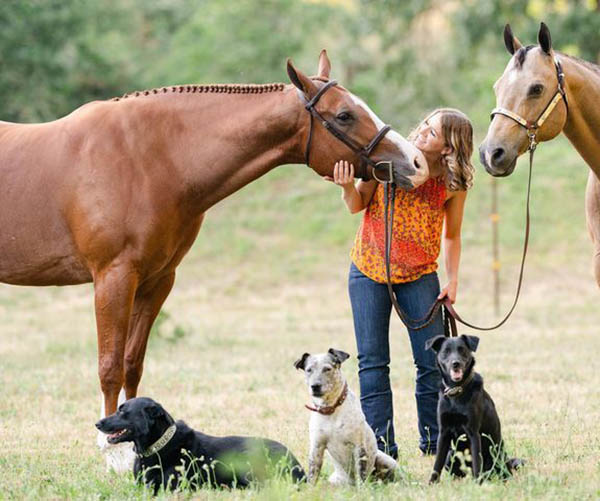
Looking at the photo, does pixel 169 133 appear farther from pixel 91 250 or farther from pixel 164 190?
pixel 91 250

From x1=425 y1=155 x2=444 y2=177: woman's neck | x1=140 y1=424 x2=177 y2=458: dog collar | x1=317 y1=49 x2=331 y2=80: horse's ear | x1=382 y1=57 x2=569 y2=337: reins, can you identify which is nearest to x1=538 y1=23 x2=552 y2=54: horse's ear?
x1=382 y1=57 x2=569 y2=337: reins

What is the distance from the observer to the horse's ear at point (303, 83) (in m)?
5.24

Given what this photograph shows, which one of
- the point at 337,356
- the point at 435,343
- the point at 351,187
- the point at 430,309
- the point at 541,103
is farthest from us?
the point at 430,309

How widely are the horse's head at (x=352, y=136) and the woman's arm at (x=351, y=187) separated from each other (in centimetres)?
6

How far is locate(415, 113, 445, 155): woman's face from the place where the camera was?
220 inches

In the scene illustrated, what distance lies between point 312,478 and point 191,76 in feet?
77.2

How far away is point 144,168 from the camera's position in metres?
5.44

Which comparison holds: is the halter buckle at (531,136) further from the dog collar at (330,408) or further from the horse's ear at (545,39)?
the dog collar at (330,408)

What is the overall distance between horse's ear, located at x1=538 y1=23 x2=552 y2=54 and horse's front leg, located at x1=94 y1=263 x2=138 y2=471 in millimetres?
2685

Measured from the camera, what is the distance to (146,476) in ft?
15.8

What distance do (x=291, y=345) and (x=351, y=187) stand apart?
674 cm

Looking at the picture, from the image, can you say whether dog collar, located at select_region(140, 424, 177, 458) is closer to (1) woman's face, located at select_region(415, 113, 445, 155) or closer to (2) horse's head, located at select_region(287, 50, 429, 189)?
(2) horse's head, located at select_region(287, 50, 429, 189)

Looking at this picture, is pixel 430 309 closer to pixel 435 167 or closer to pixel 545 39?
pixel 435 167

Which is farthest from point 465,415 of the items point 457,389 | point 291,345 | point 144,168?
point 291,345
